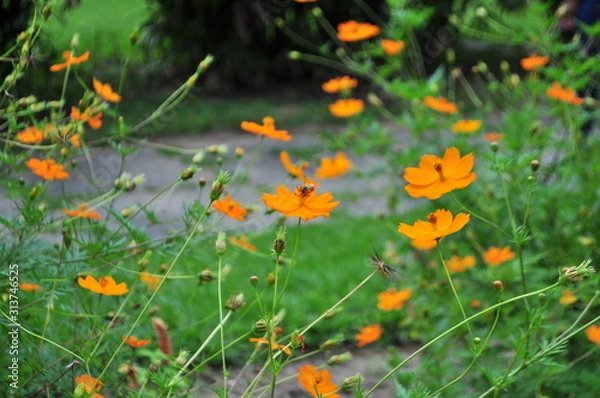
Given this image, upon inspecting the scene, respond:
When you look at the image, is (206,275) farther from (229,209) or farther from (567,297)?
(567,297)

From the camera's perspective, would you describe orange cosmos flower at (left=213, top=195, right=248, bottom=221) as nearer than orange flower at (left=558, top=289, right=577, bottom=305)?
Yes

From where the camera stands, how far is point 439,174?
1.28 meters

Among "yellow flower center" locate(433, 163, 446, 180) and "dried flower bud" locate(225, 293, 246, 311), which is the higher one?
"yellow flower center" locate(433, 163, 446, 180)

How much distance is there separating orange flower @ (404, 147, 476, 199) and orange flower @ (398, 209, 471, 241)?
5 cm

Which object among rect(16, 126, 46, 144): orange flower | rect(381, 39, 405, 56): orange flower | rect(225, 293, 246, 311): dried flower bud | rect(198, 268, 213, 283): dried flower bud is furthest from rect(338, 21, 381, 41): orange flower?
rect(225, 293, 246, 311): dried flower bud

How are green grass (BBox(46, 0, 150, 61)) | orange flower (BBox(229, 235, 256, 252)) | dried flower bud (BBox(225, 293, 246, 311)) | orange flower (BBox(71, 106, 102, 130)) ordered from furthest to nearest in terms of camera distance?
green grass (BBox(46, 0, 150, 61))
orange flower (BBox(229, 235, 256, 252))
orange flower (BBox(71, 106, 102, 130))
dried flower bud (BBox(225, 293, 246, 311))

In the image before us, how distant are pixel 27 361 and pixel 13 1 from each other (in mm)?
4151

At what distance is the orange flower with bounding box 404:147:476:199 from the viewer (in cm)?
127

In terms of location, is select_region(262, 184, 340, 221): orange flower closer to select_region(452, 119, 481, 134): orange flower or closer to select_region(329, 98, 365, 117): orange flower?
select_region(452, 119, 481, 134): orange flower

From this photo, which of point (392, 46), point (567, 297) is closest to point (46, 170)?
point (567, 297)

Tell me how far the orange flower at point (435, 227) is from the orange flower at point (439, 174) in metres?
0.05

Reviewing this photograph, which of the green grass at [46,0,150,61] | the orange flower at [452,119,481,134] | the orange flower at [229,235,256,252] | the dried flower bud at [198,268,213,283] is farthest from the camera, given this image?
the green grass at [46,0,150,61]

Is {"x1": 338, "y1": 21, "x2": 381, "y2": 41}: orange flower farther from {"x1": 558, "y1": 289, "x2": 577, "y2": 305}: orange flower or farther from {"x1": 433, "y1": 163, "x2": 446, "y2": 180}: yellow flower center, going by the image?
{"x1": 433, "y1": 163, "x2": 446, "y2": 180}: yellow flower center

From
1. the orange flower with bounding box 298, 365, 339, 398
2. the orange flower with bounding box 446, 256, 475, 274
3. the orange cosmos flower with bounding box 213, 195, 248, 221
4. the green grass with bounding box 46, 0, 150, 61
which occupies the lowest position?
the green grass with bounding box 46, 0, 150, 61
